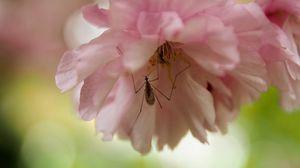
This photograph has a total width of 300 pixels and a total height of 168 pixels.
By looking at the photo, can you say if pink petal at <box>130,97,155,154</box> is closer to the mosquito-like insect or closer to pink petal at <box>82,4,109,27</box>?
the mosquito-like insect

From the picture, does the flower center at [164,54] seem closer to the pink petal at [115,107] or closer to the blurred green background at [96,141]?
the pink petal at [115,107]

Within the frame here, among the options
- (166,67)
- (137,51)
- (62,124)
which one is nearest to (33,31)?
(62,124)

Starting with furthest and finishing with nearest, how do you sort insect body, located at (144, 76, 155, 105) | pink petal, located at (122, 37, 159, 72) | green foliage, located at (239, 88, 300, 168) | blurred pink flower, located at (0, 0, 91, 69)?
1. blurred pink flower, located at (0, 0, 91, 69)
2. green foliage, located at (239, 88, 300, 168)
3. insect body, located at (144, 76, 155, 105)
4. pink petal, located at (122, 37, 159, 72)

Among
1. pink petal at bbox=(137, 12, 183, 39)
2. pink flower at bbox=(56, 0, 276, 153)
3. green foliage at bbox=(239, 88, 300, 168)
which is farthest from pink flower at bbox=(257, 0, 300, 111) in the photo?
Result: green foliage at bbox=(239, 88, 300, 168)

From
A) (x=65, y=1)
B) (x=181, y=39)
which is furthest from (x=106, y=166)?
(x=181, y=39)

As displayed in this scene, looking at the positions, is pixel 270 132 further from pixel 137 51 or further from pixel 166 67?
pixel 137 51

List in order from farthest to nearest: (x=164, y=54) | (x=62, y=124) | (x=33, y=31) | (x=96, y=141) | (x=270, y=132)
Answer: (x=33, y=31), (x=62, y=124), (x=96, y=141), (x=270, y=132), (x=164, y=54)
